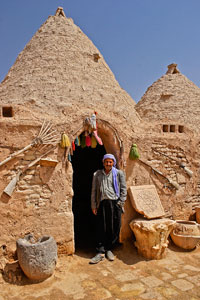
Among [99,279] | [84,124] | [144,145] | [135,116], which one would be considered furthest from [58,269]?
[135,116]

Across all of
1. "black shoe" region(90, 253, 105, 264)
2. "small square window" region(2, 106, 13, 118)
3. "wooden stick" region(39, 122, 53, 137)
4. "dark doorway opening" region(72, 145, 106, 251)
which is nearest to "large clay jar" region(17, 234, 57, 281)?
"black shoe" region(90, 253, 105, 264)

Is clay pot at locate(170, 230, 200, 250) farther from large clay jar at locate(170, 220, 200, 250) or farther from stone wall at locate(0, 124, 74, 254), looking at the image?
stone wall at locate(0, 124, 74, 254)

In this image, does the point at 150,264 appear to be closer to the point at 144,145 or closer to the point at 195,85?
the point at 144,145

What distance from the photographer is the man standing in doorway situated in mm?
4906

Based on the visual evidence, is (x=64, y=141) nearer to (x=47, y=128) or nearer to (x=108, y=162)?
(x=47, y=128)

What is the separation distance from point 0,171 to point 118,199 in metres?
2.37

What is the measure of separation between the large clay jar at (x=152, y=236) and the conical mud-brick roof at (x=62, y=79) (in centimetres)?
253

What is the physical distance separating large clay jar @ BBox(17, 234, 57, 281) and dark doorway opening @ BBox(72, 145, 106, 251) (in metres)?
2.78

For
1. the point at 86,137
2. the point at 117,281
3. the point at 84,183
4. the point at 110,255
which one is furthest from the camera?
the point at 84,183

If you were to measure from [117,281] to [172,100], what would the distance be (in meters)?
5.52

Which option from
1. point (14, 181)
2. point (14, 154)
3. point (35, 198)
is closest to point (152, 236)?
point (35, 198)

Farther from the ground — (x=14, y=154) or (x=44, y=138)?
(x=44, y=138)

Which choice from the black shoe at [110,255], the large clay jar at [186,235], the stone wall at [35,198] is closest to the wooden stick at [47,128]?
the stone wall at [35,198]

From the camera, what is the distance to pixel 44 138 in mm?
4777
